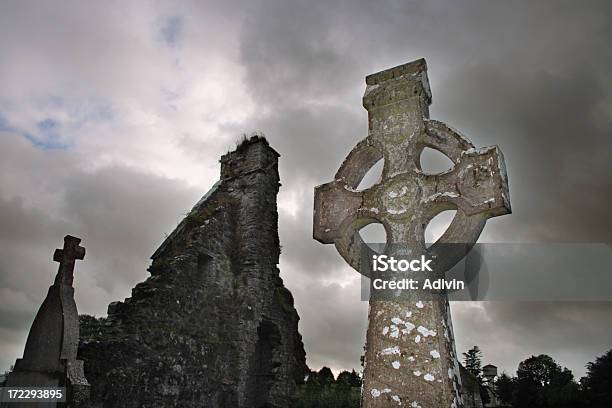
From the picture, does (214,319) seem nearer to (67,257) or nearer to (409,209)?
(67,257)

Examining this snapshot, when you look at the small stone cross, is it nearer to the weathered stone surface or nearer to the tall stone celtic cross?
the weathered stone surface

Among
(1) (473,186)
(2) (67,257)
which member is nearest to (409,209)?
(1) (473,186)

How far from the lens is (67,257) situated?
650cm

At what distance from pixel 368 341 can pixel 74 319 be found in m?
4.71

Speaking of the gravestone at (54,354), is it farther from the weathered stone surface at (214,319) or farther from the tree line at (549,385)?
the tree line at (549,385)

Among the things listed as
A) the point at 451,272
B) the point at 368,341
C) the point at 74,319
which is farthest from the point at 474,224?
the point at 74,319

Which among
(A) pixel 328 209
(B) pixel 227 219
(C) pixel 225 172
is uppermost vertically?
(C) pixel 225 172

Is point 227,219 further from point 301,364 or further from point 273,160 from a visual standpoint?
point 301,364

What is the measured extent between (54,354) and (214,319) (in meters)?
6.20

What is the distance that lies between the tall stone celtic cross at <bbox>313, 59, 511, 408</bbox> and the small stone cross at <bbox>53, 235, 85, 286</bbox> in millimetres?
4358

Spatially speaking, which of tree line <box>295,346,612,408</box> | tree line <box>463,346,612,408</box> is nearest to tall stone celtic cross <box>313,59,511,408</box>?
tree line <box>295,346,612,408</box>

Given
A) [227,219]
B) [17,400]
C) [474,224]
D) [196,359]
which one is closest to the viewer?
[474,224]

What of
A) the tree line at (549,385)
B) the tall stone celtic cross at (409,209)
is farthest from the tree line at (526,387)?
the tall stone celtic cross at (409,209)

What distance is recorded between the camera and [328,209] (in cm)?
364
